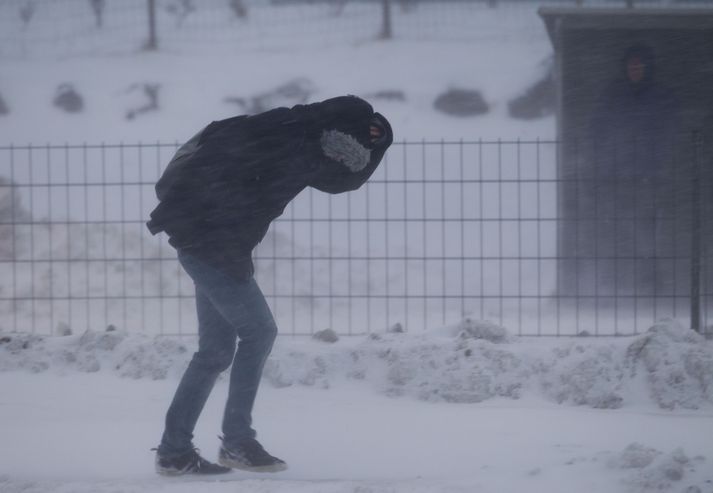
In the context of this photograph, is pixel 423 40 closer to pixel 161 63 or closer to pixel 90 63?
pixel 161 63

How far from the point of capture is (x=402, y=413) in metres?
4.80

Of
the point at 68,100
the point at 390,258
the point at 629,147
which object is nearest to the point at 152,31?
the point at 68,100

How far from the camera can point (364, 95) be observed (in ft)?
67.1

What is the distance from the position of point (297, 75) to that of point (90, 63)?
645cm

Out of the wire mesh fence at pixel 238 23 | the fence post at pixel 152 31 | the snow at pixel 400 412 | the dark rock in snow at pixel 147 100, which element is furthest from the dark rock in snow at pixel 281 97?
the snow at pixel 400 412

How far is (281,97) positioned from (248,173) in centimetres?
1795

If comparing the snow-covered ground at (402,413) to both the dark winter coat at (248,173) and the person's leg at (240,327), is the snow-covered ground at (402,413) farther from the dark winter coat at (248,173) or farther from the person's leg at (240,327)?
the dark winter coat at (248,173)

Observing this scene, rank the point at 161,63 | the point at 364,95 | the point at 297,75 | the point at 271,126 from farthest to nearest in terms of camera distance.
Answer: the point at 161,63, the point at 297,75, the point at 364,95, the point at 271,126

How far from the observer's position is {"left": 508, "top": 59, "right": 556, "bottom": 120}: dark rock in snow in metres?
19.5

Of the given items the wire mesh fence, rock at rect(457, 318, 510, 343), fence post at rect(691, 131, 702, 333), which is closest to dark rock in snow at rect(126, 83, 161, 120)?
the wire mesh fence

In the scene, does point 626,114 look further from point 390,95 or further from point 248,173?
point 390,95

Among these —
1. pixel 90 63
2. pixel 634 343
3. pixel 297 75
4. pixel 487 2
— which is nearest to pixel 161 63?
pixel 90 63

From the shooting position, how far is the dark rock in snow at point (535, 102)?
19.5 meters

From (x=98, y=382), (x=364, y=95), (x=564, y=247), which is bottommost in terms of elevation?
(x=98, y=382)
